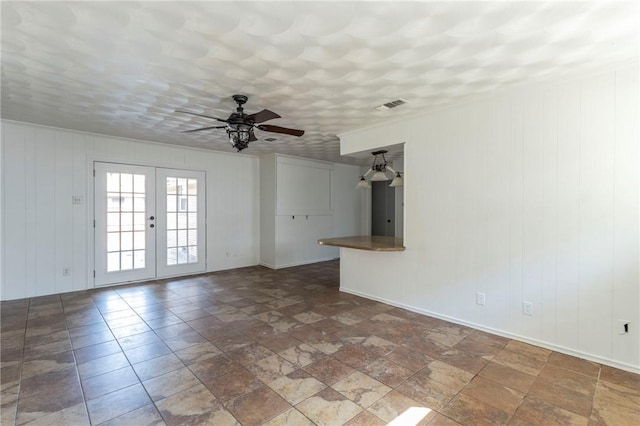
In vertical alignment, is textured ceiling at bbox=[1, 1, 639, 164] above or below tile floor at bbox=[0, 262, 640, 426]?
above

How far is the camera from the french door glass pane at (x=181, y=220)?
5.53 metres

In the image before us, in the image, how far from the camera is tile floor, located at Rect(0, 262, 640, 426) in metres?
1.91

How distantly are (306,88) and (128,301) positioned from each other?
146 inches

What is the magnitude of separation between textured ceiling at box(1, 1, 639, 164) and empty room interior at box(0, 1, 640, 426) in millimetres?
20

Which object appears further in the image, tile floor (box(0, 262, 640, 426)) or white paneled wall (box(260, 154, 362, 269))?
white paneled wall (box(260, 154, 362, 269))

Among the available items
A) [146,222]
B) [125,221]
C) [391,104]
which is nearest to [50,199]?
[125,221]

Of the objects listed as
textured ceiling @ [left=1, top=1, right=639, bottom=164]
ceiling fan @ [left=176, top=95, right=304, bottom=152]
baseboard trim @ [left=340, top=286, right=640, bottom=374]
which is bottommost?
baseboard trim @ [left=340, top=286, right=640, bottom=374]

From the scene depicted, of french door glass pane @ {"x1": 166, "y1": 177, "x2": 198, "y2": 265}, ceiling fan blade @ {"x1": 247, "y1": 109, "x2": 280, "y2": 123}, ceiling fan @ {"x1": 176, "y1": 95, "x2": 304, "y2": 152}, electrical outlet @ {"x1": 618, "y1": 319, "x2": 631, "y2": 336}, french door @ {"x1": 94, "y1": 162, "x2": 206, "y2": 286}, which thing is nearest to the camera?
electrical outlet @ {"x1": 618, "y1": 319, "x2": 631, "y2": 336}

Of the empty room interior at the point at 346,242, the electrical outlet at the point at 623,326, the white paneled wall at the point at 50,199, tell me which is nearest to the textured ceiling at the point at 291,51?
the empty room interior at the point at 346,242

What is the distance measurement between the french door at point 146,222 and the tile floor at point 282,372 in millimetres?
1263

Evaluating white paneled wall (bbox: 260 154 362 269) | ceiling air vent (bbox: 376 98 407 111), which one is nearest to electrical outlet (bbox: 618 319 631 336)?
ceiling air vent (bbox: 376 98 407 111)

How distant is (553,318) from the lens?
9.12 ft

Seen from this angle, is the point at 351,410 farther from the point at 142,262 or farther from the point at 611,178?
the point at 142,262

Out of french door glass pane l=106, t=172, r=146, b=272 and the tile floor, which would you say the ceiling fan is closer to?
the tile floor
